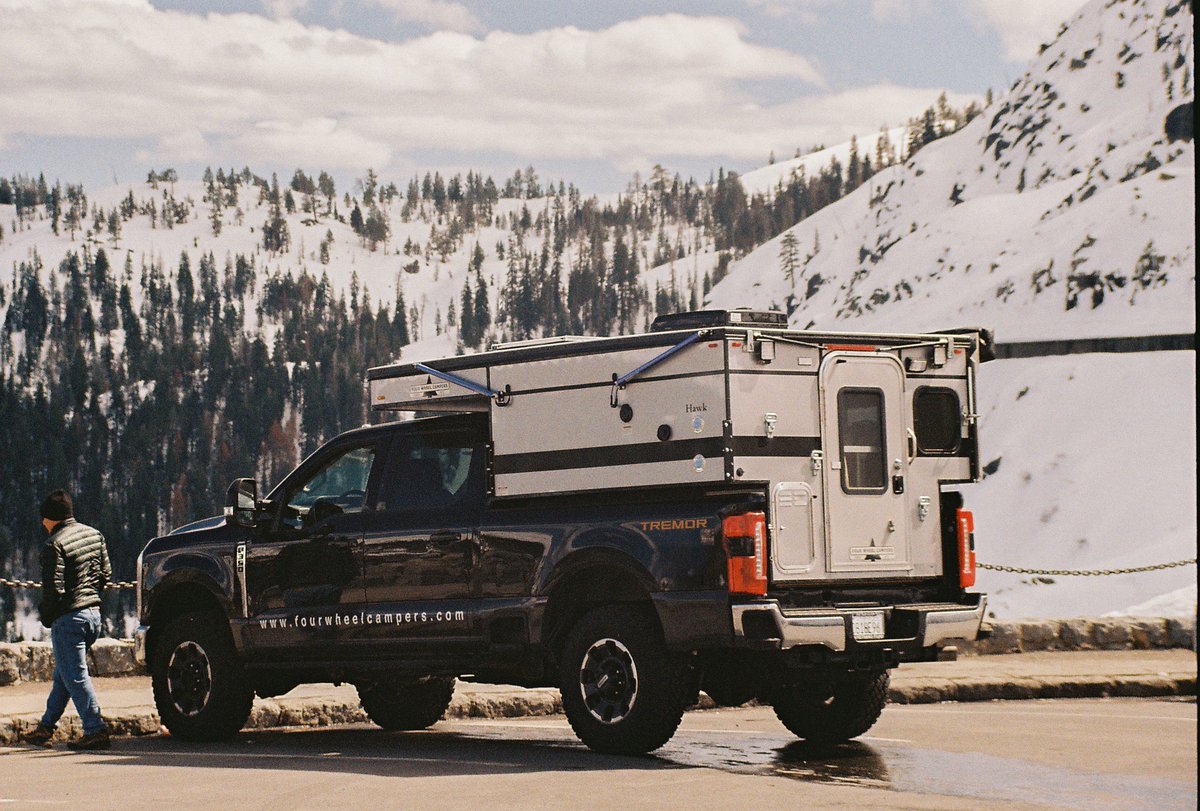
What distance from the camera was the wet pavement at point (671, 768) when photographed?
31.0ft

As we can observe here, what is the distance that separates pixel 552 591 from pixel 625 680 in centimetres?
75

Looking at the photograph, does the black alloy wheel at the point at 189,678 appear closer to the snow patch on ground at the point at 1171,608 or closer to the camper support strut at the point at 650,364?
the camper support strut at the point at 650,364

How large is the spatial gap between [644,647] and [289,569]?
10.1 ft

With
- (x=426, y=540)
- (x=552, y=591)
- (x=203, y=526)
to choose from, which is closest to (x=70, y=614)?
(x=203, y=526)

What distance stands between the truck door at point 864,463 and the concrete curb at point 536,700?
402cm

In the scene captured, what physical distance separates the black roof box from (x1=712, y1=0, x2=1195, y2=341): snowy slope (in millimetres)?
65514

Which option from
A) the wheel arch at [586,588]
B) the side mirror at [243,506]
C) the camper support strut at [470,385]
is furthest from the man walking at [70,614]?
the wheel arch at [586,588]

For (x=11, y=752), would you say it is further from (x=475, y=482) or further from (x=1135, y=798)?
(x=1135, y=798)

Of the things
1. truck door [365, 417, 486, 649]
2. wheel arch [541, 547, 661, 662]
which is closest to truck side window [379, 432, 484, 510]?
truck door [365, 417, 486, 649]

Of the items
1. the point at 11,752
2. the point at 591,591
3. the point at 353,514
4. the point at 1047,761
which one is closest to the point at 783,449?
the point at 591,591

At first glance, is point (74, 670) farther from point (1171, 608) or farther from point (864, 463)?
point (1171, 608)

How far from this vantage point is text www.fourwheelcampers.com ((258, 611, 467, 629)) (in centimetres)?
Result: 1191

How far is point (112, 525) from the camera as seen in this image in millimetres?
196125

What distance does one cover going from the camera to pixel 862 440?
11562 mm
